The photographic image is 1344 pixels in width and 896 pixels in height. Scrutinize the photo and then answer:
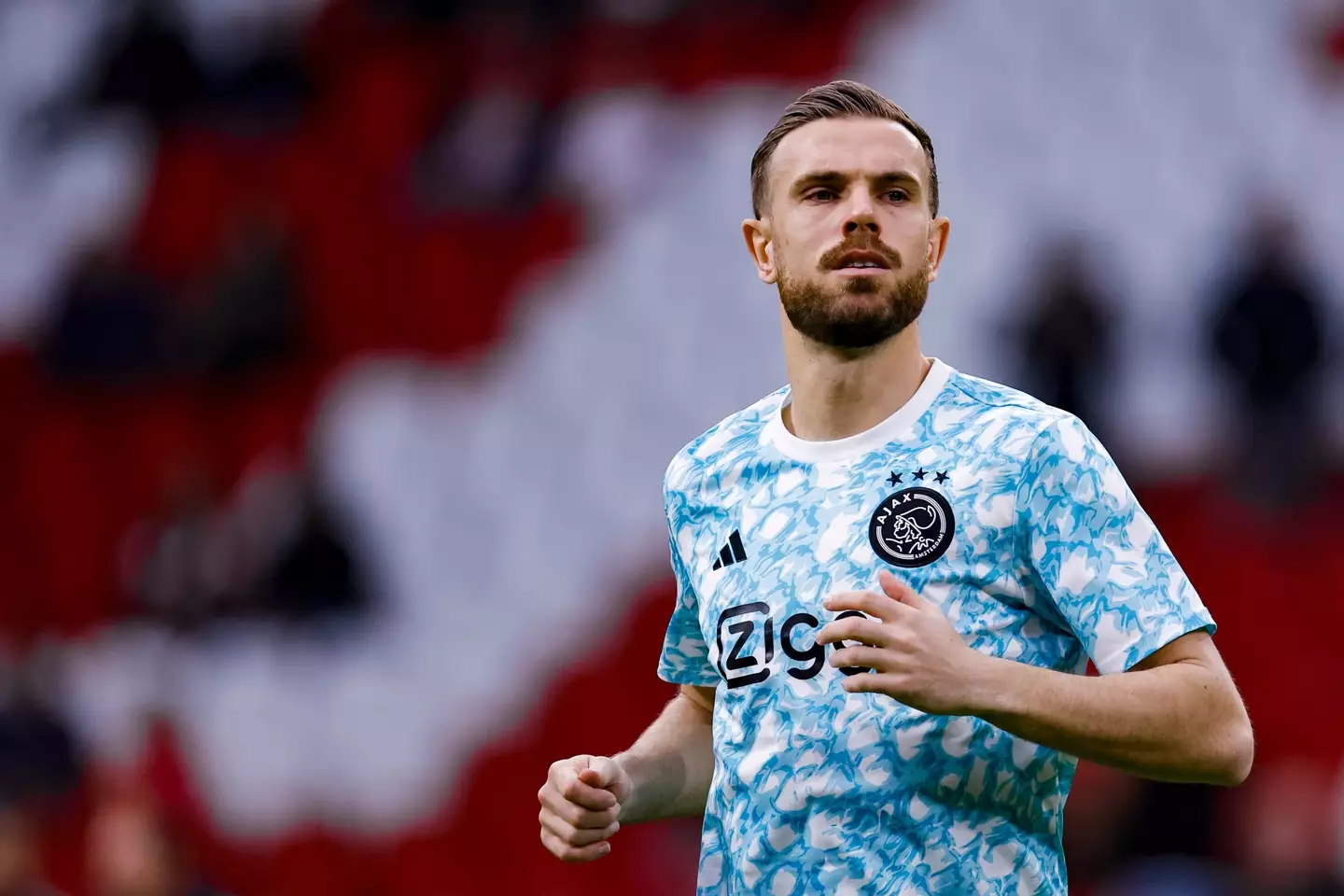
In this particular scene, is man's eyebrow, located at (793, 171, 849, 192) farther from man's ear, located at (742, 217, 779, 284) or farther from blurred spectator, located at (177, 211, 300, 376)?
blurred spectator, located at (177, 211, 300, 376)

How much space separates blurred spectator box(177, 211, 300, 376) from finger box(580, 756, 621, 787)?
5.94m

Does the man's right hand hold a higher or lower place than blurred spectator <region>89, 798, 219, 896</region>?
higher

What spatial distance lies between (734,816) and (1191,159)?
6.29 m

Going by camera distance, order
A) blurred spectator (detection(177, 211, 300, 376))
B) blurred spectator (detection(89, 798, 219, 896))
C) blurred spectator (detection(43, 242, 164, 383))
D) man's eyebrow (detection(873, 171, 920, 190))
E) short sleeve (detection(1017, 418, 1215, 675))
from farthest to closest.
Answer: blurred spectator (detection(43, 242, 164, 383)), blurred spectator (detection(177, 211, 300, 376)), blurred spectator (detection(89, 798, 219, 896)), man's eyebrow (detection(873, 171, 920, 190)), short sleeve (detection(1017, 418, 1215, 675))

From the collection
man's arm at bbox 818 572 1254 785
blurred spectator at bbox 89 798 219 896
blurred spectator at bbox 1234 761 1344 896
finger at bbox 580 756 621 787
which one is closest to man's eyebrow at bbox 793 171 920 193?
man's arm at bbox 818 572 1254 785

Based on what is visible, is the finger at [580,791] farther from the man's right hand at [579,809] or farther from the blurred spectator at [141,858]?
the blurred spectator at [141,858]

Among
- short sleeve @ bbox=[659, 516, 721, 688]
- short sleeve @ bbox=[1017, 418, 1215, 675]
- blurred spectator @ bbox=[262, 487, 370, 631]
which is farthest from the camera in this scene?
blurred spectator @ bbox=[262, 487, 370, 631]

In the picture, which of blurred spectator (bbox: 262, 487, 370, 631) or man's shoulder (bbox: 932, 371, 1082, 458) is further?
blurred spectator (bbox: 262, 487, 370, 631)

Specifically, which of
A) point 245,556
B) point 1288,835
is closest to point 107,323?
point 245,556

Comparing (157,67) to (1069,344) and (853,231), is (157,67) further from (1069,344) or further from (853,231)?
(853,231)

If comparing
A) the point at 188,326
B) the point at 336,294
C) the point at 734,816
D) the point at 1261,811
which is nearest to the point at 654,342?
the point at 336,294

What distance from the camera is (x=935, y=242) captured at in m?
2.73

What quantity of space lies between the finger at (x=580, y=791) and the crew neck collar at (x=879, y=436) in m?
0.62

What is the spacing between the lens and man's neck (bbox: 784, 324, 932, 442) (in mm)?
2646
